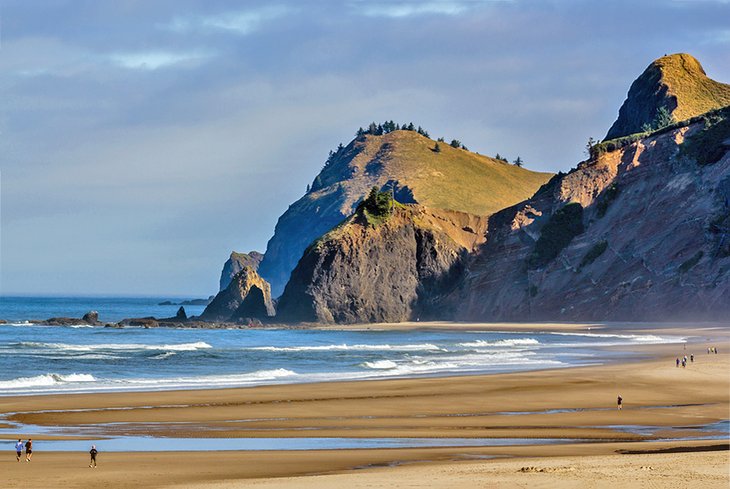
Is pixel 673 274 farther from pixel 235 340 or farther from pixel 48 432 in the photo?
pixel 48 432

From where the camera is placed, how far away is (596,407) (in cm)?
3750

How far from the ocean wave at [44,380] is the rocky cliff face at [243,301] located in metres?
74.3

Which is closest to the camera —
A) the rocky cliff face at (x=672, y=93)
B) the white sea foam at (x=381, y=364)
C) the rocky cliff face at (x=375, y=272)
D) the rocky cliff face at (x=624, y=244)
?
the white sea foam at (x=381, y=364)

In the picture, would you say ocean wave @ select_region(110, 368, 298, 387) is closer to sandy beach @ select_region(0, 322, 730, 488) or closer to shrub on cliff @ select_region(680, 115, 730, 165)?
sandy beach @ select_region(0, 322, 730, 488)

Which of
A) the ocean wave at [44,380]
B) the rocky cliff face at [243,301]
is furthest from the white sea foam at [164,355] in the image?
the rocky cliff face at [243,301]

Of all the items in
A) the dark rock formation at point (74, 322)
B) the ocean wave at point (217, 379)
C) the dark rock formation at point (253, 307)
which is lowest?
the ocean wave at point (217, 379)

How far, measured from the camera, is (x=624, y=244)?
103 m

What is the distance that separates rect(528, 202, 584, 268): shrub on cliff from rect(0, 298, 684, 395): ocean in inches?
785

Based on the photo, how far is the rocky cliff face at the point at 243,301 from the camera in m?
125

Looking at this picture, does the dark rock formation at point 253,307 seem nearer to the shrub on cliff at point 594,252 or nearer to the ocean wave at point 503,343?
the shrub on cliff at point 594,252

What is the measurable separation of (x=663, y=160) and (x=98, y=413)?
8389 cm

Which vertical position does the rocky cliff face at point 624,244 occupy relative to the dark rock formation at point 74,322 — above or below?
above

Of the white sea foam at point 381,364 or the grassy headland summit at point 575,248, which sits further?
the grassy headland summit at point 575,248

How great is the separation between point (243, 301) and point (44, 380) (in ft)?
267
